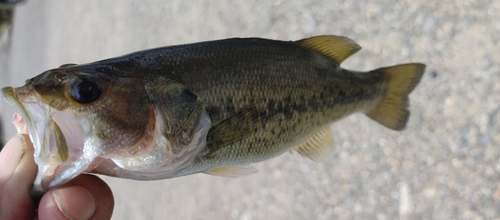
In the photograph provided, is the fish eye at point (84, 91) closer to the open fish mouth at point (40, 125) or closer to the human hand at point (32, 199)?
the open fish mouth at point (40, 125)

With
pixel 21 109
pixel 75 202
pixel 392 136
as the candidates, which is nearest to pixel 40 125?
pixel 21 109

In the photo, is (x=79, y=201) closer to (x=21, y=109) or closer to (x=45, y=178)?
(x=45, y=178)

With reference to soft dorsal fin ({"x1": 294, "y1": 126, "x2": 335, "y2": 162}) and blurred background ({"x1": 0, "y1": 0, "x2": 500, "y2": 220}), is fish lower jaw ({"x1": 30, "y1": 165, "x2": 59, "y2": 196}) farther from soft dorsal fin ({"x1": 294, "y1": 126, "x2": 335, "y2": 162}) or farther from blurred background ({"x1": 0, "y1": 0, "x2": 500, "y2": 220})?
blurred background ({"x1": 0, "y1": 0, "x2": 500, "y2": 220})

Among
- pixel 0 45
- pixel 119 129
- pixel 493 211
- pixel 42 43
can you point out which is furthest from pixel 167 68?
pixel 0 45

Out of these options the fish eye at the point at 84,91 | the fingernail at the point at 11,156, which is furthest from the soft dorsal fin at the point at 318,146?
the fingernail at the point at 11,156

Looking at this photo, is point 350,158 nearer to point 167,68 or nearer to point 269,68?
point 269,68
